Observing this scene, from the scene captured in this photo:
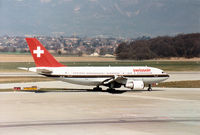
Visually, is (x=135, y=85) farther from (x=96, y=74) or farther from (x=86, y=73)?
(x=86, y=73)

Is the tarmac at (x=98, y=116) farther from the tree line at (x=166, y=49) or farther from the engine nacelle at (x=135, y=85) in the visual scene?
the tree line at (x=166, y=49)

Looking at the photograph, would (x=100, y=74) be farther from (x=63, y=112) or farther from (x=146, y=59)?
(x=146, y=59)

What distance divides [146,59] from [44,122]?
390 feet

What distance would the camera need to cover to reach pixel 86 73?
1938 inches

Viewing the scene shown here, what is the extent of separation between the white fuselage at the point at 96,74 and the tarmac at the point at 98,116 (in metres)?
7.73

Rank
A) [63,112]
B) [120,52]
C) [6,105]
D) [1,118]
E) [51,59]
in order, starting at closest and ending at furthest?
[1,118] → [63,112] → [6,105] → [51,59] → [120,52]

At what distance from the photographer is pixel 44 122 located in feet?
86.0

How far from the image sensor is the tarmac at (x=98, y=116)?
23.4 m

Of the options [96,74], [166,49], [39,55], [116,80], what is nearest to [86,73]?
[96,74]

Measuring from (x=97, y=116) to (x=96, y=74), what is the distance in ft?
68.9

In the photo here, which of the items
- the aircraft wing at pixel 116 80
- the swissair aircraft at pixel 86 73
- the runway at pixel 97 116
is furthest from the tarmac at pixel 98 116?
the aircraft wing at pixel 116 80

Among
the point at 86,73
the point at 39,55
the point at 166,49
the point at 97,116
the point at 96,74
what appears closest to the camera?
the point at 97,116

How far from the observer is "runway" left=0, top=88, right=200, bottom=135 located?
23406mm

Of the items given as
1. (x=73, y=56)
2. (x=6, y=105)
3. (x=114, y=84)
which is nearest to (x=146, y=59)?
(x=73, y=56)
